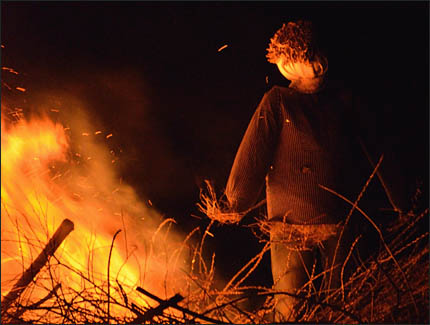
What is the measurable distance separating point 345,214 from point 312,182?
29cm

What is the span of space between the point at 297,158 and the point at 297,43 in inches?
25.7

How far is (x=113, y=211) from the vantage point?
366 centimetres

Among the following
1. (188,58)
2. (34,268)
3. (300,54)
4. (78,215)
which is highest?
(188,58)

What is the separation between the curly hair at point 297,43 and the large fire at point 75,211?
1457 mm

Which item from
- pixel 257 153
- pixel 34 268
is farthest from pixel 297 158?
pixel 34 268

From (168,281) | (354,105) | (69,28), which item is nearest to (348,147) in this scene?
(354,105)

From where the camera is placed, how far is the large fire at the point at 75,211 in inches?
137

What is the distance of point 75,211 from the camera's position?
3590mm

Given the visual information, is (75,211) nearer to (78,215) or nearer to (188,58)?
(78,215)

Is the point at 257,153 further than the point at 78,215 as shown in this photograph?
No

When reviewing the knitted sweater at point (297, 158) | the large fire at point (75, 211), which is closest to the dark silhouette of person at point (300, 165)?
the knitted sweater at point (297, 158)

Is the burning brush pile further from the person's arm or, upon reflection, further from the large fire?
the person's arm

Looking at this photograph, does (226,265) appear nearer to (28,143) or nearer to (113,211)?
(113,211)

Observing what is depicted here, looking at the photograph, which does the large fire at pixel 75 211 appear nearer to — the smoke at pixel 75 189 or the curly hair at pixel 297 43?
the smoke at pixel 75 189
